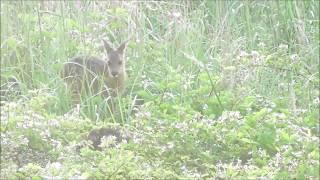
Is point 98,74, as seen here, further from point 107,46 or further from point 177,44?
point 177,44

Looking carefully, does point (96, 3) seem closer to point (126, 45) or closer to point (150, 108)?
point (126, 45)

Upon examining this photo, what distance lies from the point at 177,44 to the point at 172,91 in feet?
2.98

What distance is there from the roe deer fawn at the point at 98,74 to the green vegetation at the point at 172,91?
80 mm

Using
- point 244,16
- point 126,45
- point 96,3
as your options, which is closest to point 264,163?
point 126,45

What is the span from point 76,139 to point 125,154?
0.66 metres

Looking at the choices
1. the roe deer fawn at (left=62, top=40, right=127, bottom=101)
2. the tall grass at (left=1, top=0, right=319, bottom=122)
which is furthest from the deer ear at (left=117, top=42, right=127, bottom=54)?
the tall grass at (left=1, top=0, right=319, bottom=122)

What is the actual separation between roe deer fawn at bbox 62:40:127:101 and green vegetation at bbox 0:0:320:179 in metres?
0.08

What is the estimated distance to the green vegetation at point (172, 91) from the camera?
4262mm

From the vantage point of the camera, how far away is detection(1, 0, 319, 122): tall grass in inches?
225

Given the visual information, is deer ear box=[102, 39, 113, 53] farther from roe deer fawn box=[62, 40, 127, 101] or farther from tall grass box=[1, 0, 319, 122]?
tall grass box=[1, 0, 319, 122]

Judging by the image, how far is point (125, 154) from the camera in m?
4.15

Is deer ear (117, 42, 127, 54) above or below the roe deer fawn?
above

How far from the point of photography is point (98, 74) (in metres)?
6.45

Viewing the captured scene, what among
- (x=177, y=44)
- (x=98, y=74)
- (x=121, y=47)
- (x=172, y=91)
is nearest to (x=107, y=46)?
(x=121, y=47)
